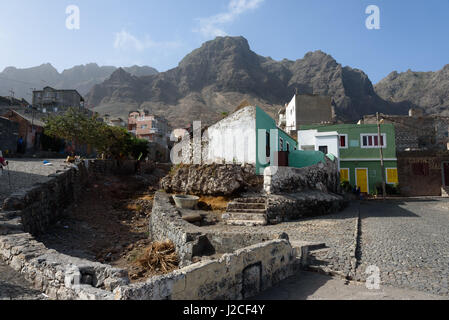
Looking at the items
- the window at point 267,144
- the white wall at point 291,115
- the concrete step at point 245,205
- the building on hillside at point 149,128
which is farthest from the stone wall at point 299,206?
the building on hillside at point 149,128

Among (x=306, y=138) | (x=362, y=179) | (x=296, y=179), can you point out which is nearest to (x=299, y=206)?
(x=296, y=179)

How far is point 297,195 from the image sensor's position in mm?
12336

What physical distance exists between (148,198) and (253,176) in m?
7.54

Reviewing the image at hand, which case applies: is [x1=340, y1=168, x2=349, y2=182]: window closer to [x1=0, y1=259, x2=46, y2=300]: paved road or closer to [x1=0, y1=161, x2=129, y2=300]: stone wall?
[x1=0, y1=161, x2=129, y2=300]: stone wall

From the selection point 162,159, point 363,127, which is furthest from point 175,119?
point 363,127

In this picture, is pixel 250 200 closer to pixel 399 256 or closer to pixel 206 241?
pixel 206 241

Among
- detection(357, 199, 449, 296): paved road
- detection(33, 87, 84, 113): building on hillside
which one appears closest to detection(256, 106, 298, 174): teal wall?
detection(357, 199, 449, 296): paved road

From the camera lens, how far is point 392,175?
77.9ft

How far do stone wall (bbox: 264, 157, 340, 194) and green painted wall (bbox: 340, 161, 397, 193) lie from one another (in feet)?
30.8

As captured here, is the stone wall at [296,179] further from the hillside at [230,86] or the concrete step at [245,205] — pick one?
the hillside at [230,86]

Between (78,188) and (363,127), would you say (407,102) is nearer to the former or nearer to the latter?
(363,127)

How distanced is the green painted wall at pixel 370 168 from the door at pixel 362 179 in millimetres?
260

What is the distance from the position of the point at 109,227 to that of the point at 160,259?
5.87m

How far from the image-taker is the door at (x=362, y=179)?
79.2 ft
